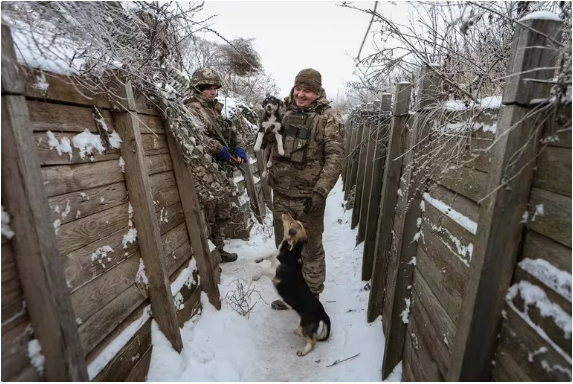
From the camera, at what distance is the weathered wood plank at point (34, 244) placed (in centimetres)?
135

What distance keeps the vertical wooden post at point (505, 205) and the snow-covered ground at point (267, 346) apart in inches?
59.8

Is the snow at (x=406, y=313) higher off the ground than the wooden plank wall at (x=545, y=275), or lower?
lower

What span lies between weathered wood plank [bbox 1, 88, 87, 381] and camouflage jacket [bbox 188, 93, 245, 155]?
2402 mm

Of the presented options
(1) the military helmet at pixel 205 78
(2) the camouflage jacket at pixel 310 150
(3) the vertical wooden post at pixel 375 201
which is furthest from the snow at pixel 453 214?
(1) the military helmet at pixel 205 78

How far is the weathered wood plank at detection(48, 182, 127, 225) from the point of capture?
5.80 ft

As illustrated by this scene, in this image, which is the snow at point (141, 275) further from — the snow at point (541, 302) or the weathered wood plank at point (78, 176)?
the snow at point (541, 302)

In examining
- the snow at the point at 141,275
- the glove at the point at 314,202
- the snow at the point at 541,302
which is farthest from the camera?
the glove at the point at 314,202

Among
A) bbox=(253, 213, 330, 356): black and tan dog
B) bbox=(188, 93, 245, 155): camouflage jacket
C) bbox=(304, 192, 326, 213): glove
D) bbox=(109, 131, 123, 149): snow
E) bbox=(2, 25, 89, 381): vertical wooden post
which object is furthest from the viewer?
bbox=(188, 93, 245, 155): camouflage jacket

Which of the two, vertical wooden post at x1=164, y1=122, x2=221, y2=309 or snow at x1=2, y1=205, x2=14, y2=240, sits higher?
snow at x1=2, y1=205, x2=14, y2=240

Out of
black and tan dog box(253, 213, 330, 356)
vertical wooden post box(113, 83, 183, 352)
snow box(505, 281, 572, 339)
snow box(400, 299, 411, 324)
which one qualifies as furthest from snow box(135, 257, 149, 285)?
snow box(505, 281, 572, 339)

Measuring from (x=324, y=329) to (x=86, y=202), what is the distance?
249 centimetres

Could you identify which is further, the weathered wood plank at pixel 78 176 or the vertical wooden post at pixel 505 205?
the weathered wood plank at pixel 78 176

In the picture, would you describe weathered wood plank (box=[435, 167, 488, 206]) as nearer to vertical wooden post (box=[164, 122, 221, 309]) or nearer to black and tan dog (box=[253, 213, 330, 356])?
black and tan dog (box=[253, 213, 330, 356])

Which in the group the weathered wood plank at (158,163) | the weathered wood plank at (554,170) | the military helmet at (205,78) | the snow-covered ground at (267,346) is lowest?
the snow-covered ground at (267,346)
